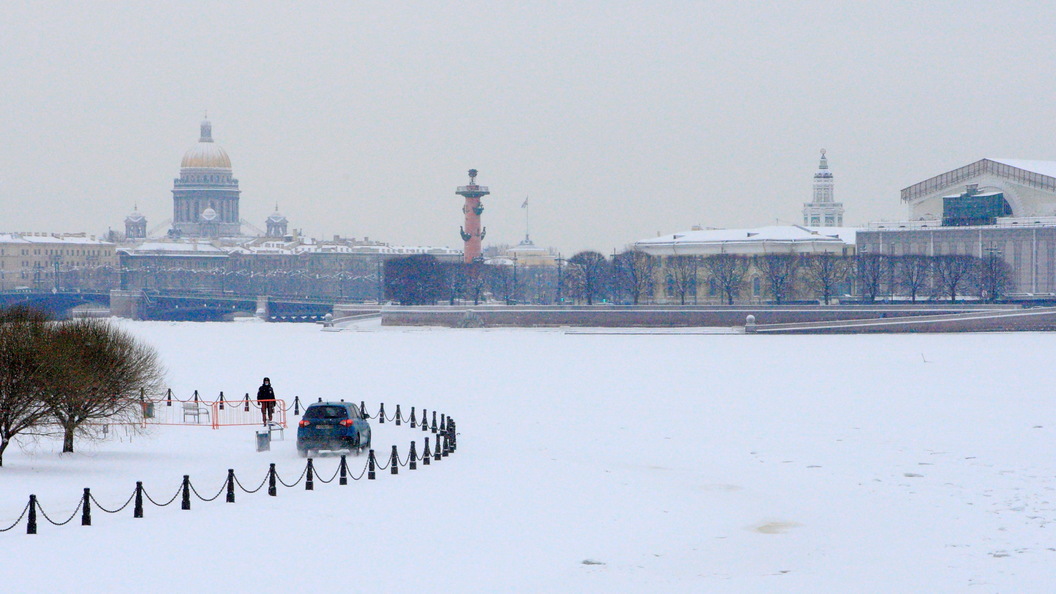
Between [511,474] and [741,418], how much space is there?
9156 millimetres

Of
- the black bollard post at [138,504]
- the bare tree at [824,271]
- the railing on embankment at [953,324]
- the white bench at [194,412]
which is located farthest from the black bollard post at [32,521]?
the bare tree at [824,271]

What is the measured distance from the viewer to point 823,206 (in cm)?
15962

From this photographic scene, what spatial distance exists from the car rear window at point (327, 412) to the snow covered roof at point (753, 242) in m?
83.1

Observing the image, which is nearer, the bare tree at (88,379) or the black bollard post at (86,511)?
the black bollard post at (86,511)

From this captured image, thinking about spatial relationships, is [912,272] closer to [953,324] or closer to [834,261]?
[834,261]

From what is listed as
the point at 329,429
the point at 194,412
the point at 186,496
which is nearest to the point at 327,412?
the point at 329,429

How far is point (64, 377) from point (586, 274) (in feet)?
259

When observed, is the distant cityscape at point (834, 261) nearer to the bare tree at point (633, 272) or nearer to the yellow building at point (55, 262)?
the bare tree at point (633, 272)

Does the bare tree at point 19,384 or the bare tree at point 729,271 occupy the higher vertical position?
the bare tree at point 729,271

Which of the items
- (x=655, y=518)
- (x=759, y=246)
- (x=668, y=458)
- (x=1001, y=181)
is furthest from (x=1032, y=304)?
(x=655, y=518)

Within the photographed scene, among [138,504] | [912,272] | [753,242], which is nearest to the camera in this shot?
[138,504]

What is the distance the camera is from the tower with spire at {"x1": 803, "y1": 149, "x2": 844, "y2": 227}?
522 ft

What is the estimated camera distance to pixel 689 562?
15352 millimetres

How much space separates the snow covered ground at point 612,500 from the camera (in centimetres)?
1455
